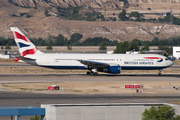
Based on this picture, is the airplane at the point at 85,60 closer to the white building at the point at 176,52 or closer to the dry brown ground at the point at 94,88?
the dry brown ground at the point at 94,88

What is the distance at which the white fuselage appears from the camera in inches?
2490

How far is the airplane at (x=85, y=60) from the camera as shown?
6322 cm

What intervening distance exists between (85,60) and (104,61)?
12.4ft

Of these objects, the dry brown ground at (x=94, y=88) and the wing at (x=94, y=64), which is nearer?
the dry brown ground at (x=94, y=88)

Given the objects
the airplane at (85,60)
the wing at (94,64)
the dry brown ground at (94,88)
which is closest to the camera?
the dry brown ground at (94,88)

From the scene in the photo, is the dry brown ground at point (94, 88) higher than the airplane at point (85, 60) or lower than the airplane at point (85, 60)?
lower

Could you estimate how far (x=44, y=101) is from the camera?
110 feet

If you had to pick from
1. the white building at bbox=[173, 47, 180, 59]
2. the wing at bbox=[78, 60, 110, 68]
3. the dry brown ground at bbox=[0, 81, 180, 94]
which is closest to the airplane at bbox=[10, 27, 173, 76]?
the wing at bbox=[78, 60, 110, 68]

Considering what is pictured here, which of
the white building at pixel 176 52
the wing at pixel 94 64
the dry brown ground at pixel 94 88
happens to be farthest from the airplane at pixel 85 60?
the white building at pixel 176 52

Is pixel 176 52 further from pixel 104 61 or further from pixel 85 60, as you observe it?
pixel 85 60

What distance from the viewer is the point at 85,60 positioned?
6406 cm

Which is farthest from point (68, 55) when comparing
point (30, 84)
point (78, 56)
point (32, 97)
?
point (32, 97)

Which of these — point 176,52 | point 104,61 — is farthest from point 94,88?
point 176,52

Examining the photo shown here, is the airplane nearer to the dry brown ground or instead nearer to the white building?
the dry brown ground
